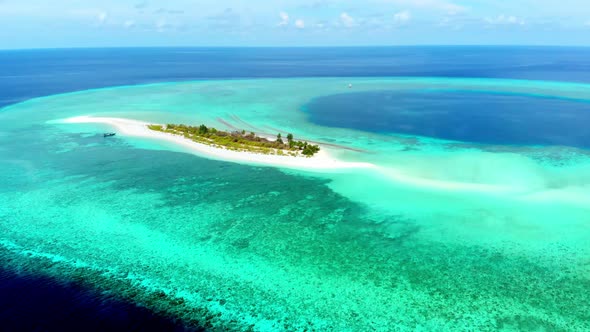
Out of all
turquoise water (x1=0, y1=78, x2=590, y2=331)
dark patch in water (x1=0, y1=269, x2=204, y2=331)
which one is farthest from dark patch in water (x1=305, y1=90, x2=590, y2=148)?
dark patch in water (x1=0, y1=269, x2=204, y2=331)

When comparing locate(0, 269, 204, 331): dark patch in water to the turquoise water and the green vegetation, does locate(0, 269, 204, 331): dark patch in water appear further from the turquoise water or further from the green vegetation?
the green vegetation

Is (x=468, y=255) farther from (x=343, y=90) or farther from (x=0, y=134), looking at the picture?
(x=343, y=90)

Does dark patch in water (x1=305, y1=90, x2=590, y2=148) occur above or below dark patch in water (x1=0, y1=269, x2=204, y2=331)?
above

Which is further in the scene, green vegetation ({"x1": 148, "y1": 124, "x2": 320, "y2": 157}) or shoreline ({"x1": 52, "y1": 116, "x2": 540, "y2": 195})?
green vegetation ({"x1": 148, "y1": 124, "x2": 320, "y2": 157})

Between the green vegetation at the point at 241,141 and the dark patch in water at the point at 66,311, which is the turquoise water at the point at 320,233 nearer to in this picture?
the dark patch in water at the point at 66,311

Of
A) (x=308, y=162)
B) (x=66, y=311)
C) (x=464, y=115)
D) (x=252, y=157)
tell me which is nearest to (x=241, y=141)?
(x=252, y=157)

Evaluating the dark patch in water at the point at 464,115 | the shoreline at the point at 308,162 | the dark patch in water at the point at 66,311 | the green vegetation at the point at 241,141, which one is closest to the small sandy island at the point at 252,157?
the shoreline at the point at 308,162
